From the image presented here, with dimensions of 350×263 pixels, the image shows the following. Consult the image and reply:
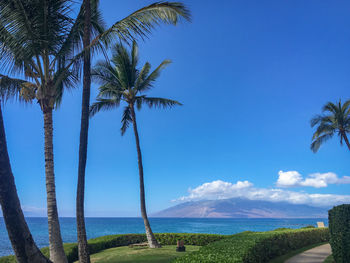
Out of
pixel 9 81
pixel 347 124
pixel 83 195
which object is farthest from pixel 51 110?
pixel 347 124

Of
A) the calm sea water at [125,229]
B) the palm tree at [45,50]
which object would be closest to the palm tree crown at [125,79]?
the palm tree at [45,50]

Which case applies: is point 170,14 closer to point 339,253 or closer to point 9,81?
point 9,81

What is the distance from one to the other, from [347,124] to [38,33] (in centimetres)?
2530

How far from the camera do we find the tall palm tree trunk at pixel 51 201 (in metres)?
8.00

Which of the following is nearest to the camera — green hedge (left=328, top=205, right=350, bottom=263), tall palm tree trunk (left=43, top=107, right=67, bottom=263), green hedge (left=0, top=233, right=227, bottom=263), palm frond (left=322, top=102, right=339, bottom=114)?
green hedge (left=328, top=205, right=350, bottom=263)

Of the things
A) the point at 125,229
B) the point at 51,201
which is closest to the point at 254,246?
the point at 51,201

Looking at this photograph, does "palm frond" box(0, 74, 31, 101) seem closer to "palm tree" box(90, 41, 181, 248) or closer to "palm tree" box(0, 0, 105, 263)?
"palm tree" box(0, 0, 105, 263)

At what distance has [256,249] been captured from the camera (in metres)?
8.50

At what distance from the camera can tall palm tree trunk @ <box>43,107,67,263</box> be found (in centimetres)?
800

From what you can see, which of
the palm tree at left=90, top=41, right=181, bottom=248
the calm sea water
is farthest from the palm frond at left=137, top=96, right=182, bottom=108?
the calm sea water

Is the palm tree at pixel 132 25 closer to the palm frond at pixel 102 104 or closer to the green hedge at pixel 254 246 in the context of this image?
the green hedge at pixel 254 246

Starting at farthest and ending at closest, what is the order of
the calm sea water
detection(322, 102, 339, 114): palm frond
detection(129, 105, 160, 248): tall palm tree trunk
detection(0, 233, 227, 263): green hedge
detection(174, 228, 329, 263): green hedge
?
1. the calm sea water
2. detection(322, 102, 339, 114): palm frond
3. detection(0, 233, 227, 263): green hedge
4. detection(129, 105, 160, 248): tall palm tree trunk
5. detection(174, 228, 329, 263): green hedge

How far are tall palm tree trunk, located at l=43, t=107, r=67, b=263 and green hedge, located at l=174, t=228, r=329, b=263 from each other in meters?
4.13

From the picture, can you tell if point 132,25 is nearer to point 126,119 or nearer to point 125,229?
point 126,119
